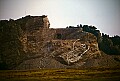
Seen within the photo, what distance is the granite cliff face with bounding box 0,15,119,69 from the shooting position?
37.8 ft

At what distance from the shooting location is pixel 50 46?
38.9 feet

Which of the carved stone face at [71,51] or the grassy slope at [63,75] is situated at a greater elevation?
the carved stone face at [71,51]

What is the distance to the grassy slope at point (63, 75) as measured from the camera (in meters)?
10.9

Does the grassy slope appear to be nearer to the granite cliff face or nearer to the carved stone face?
the granite cliff face

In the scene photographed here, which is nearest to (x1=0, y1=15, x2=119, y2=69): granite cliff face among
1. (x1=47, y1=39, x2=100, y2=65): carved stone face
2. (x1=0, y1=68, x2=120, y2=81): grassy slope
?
(x1=47, y1=39, x2=100, y2=65): carved stone face

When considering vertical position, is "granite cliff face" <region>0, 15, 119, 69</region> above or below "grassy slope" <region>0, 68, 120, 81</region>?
above

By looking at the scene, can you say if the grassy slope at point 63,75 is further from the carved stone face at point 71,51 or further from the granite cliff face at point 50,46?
the carved stone face at point 71,51

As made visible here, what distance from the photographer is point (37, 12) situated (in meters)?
11.6

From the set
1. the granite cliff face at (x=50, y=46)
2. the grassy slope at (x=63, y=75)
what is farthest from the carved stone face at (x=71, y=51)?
the grassy slope at (x=63, y=75)

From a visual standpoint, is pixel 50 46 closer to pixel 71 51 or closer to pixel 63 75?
pixel 71 51

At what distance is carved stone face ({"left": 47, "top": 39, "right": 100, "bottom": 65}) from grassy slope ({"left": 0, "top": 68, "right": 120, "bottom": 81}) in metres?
0.73


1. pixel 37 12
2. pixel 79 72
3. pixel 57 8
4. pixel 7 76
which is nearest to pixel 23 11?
pixel 37 12

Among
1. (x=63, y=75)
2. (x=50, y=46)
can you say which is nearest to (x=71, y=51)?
(x=50, y=46)

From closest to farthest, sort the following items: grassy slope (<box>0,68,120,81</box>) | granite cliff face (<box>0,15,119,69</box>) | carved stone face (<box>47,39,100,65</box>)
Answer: grassy slope (<box>0,68,120,81</box>) < granite cliff face (<box>0,15,119,69</box>) < carved stone face (<box>47,39,100,65</box>)
